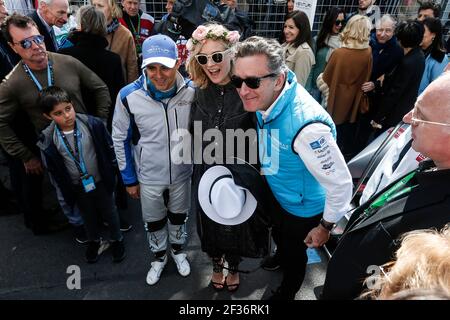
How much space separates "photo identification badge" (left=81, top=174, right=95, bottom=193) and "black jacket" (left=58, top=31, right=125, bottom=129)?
0.78 m

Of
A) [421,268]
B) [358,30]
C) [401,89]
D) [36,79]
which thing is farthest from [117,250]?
[401,89]

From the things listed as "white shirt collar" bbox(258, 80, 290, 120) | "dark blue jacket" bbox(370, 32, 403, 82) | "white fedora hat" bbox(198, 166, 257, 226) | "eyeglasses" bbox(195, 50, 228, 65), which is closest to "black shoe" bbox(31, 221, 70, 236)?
"white fedora hat" bbox(198, 166, 257, 226)

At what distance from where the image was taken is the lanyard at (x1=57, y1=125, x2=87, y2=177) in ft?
8.20

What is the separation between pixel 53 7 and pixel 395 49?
167 inches

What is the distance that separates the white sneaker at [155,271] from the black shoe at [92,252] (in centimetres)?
58

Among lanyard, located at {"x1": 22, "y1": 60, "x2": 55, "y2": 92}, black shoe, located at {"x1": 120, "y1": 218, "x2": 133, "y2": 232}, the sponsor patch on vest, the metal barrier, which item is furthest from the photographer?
the metal barrier

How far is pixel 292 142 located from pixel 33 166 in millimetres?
2321

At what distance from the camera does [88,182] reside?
2641 millimetres

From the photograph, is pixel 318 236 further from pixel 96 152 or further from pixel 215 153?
pixel 96 152

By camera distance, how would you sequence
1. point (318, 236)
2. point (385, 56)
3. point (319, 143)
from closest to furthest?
point (319, 143), point (318, 236), point (385, 56)

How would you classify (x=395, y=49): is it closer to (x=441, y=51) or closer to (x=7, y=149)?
(x=441, y=51)

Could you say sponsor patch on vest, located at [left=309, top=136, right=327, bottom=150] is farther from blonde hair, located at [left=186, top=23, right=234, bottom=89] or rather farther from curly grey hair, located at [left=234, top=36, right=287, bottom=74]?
blonde hair, located at [left=186, top=23, right=234, bottom=89]
